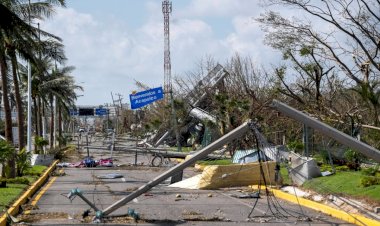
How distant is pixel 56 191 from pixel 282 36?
10.2m

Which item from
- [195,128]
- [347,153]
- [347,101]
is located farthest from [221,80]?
[347,153]

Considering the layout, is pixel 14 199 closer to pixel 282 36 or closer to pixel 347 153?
pixel 347 153

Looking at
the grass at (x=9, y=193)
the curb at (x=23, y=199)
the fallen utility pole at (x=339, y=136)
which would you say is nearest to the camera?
the fallen utility pole at (x=339, y=136)

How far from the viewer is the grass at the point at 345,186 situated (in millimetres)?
14930

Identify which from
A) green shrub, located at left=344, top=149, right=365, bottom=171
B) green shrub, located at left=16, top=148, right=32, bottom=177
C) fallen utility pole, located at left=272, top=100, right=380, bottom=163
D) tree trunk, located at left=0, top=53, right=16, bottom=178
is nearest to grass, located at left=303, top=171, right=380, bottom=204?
green shrub, located at left=344, top=149, right=365, bottom=171

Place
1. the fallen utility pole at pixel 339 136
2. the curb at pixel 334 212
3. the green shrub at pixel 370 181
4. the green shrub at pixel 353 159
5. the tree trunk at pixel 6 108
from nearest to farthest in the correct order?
the fallen utility pole at pixel 339 136
the curb at pixel 334 212
the green shrub at pixel 370 181
the green shrub at pixel 353 159
the tree trunk at pixel 6 108

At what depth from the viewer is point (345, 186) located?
16594 millimetres

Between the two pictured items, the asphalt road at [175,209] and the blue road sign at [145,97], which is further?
the blue road sign at [145,97]

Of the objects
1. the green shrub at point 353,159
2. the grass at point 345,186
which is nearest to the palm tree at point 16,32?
the grass at point 345,186

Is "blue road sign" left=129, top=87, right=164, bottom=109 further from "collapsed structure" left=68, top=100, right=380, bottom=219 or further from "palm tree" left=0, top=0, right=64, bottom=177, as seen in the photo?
"collapsed structure" left=68, top=100, right=380, bottom=219

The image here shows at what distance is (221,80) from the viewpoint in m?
45.4

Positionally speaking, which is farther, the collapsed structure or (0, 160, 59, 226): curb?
(0, 160, 59, 226): curb

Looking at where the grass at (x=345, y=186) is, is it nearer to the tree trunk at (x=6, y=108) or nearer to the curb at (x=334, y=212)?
the curb at (x=334, y=212)

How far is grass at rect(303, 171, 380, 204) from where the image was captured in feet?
49.0
